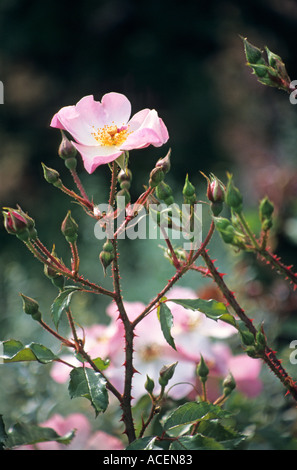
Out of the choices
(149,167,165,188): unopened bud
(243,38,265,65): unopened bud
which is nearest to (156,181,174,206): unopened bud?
(149,167,165,188): unopened bud

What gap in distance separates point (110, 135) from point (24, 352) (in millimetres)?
190

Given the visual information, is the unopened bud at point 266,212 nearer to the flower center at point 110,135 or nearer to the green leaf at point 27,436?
the flower center at point 110,135

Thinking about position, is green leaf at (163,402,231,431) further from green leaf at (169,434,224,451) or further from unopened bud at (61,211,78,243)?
unopened bud at (61,211,78,243)

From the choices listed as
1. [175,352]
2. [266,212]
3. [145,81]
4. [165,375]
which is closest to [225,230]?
[266,212]

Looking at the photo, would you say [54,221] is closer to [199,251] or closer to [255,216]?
[255,216]

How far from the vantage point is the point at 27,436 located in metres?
0.53

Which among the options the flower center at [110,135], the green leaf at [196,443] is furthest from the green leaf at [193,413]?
the flower center at [110,135]

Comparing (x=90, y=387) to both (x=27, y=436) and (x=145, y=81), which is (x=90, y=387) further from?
(x=145, y=81)

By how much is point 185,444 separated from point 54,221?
57.1 inches

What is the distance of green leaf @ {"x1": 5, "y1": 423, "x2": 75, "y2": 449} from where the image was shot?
517mm

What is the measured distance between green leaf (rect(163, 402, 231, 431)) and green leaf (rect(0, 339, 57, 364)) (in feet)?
0.35

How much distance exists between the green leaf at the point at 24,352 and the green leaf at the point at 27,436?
10 cm
